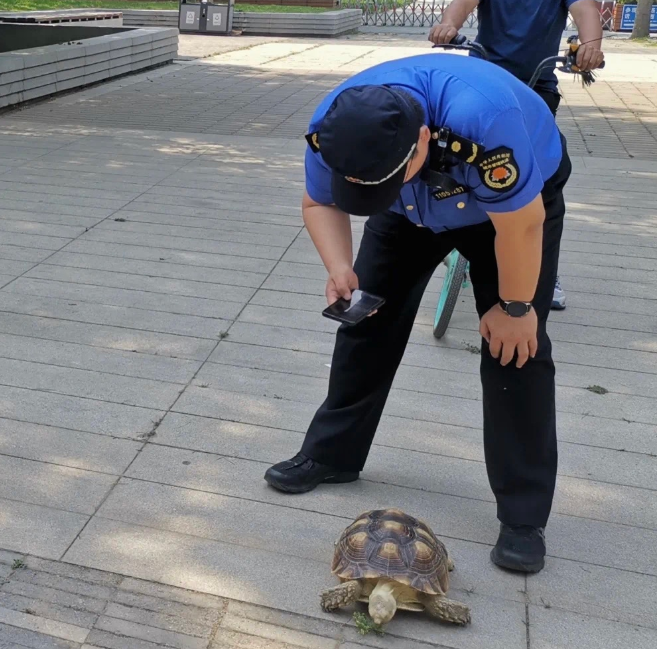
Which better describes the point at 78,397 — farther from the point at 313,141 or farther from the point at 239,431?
the point at 313,141

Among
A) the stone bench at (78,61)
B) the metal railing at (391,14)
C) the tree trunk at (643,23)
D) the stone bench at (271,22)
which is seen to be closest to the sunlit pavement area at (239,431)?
the stone bench at (78,61)

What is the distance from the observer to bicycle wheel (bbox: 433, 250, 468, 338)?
15.5 feet

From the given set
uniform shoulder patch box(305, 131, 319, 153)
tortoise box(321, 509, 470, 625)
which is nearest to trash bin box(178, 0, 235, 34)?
uniform shoulder patch box(305, 131, 319, 153)

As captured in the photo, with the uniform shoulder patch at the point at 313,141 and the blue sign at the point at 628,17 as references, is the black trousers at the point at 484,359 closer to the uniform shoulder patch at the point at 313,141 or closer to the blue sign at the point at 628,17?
the uniform shoulder patch at the point at 313,141

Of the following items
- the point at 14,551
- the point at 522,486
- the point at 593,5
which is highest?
the point at 593,5

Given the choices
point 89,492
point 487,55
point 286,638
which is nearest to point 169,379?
point 89,492

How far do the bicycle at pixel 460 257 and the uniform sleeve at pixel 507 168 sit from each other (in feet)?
6.71

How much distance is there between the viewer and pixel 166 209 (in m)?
6.92

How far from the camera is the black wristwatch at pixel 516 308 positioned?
2609 mm

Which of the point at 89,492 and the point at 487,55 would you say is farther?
the point at 487,55

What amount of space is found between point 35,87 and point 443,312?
27.7ft

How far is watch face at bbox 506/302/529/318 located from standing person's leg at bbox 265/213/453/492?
1.12 ft

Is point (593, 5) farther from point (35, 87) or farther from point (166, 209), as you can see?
point (35, 87)

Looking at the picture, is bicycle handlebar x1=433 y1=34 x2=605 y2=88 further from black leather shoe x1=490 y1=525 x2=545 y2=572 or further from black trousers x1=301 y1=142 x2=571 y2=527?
black leather shoe x1=490 y1=525 x2=545 y2=572
